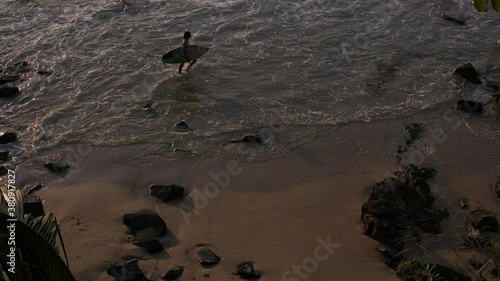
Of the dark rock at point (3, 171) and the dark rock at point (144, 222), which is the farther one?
the dark rock at point (3, 171)

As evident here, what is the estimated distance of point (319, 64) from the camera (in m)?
11.4

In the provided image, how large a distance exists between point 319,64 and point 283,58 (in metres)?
0.76

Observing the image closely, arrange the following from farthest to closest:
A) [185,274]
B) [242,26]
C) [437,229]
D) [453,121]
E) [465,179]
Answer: [242,26] → [453,121] → [465,179] → [437,229] → [185,274]

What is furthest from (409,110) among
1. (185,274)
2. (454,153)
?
(185,274)

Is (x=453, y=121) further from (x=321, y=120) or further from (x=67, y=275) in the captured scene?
(x=67, y=275)

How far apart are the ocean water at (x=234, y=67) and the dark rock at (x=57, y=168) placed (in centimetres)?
60

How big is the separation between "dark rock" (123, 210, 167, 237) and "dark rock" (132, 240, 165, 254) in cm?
20

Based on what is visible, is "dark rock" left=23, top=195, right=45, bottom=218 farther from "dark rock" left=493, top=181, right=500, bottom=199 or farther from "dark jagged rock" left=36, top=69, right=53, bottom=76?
"dark rock" left=493, top=181, right=500, bottom=199

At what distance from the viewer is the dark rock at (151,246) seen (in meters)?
6.56

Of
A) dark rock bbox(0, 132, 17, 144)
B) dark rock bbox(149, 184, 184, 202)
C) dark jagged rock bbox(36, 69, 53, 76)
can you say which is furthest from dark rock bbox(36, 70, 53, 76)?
dark rock bbox(149, 184, 184, 202)

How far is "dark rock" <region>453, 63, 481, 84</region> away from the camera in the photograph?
1057 centimetres

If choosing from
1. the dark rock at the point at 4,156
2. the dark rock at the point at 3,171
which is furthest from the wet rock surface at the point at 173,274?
the dark rock at the point at 4,156

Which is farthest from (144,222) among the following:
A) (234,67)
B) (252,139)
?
(234,67)

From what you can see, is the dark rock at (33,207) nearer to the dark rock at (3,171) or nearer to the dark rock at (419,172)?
the dark rock at (3,171)
